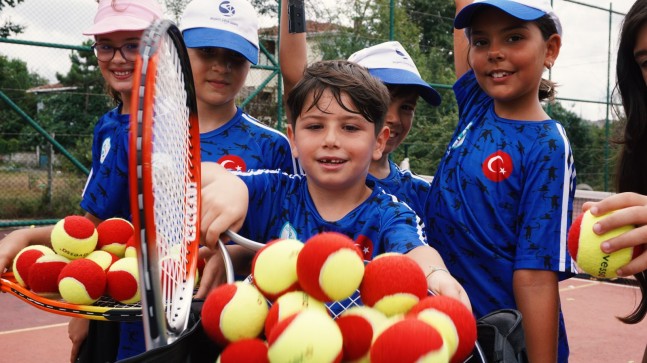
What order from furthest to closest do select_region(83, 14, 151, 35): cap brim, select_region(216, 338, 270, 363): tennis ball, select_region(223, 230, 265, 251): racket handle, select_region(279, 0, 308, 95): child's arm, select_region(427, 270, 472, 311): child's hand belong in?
select_region(279, 0, 308, 95): child's arm < select_region(83, 14, 151, 35): cap brim < select_region(223, 230, 265, 251): racket handle < select_region(427, 270, 472, 311): child's hand < select_region(216, 338, 270, 363): tennis ball

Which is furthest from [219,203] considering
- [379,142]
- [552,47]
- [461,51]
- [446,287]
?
[461,51]

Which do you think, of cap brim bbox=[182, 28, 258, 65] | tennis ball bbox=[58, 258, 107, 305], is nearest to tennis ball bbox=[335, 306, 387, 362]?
tennis ball bbox=[58, 258, 107, 305]

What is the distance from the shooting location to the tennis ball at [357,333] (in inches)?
36.9

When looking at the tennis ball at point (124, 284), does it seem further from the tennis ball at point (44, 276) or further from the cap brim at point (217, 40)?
the cap brim at point (217, 40)

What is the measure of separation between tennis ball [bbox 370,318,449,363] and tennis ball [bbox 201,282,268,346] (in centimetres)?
21

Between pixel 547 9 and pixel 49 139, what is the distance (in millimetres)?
6244

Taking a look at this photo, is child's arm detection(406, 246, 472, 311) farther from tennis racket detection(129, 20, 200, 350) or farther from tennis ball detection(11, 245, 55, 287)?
tennis ball detection(11, 245, 55, 287)

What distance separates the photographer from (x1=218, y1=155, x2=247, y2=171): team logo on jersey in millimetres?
2004

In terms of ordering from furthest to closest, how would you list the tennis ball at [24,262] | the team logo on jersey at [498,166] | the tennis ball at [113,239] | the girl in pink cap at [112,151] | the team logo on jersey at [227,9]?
the team logo on jersey at [227,9]
the girl in pink cap at [112,151]
the team logo on jersey at [498,166]
the tennis ball at [113,239]
the tennis ball at [24,262]

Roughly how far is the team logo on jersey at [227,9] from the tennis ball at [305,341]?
4.83 feet

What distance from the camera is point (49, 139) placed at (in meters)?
6.79

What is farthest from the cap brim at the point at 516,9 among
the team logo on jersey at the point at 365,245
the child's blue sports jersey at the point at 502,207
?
the team logo on jersey at the point at 365,245

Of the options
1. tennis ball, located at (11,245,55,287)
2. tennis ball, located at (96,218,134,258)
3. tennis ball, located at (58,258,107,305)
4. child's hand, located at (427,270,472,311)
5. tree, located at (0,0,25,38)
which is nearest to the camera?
child's hand, located at (427,270,472,311)

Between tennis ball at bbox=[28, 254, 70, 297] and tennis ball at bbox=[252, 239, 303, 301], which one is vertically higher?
tennis ball at bbox=[252, 239, 303, 301]
